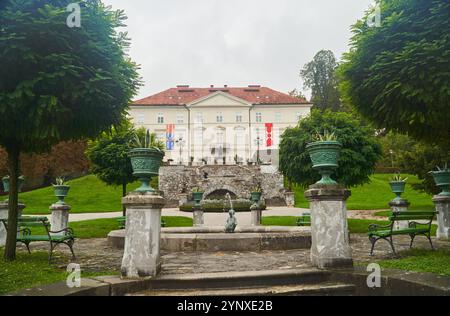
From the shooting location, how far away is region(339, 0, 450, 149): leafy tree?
6828 millimetres

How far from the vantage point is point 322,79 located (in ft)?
204

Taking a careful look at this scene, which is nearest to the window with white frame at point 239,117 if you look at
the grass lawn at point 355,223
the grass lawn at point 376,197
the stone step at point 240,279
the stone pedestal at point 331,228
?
the grass lawn at point 376,197

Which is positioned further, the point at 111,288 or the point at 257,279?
the point at 257,279

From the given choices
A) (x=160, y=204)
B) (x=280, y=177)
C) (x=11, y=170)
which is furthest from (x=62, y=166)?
(x=160, y=204)

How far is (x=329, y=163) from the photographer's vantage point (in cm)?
609

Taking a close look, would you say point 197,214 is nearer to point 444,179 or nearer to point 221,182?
point 444,179

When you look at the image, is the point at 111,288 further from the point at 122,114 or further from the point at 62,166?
the point at 62,166

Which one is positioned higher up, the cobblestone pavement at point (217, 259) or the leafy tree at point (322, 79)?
the leafy tree at point (322, 79)

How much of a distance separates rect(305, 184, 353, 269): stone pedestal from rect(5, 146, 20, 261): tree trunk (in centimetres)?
620

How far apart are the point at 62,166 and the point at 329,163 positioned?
41.5 metres

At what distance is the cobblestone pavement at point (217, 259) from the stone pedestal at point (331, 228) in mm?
585

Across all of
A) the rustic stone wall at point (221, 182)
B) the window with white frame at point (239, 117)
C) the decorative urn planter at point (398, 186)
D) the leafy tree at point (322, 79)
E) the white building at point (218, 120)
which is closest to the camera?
the decorative urn planter at point (398, 186)

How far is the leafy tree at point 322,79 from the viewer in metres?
60.3

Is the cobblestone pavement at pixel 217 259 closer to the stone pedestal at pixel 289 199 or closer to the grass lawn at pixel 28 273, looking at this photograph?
the grass lawn at pixel 28 273
